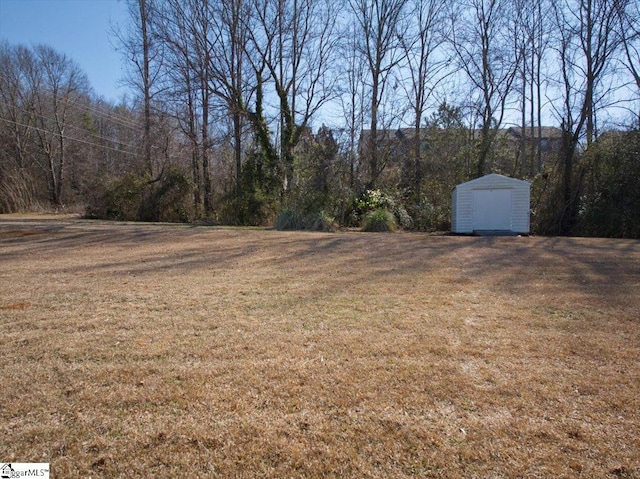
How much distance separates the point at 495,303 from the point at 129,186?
63.6 feet

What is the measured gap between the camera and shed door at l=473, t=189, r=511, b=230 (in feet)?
43.6

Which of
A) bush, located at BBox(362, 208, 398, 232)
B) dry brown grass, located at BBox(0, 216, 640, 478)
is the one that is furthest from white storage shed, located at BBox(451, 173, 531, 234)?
dry brown grass, located at BBox(0, 216, 640, 478)

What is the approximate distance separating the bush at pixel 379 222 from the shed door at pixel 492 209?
306 cm

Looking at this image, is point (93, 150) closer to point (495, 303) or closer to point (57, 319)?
point (57, 319)

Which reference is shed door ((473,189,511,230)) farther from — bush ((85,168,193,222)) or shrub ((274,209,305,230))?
bush ((85,168,193,222))

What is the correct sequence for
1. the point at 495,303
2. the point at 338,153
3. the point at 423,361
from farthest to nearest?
the point at 338,153 → the point at 495,303 → the point at 423,361

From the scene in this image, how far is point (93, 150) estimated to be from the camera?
29.7 metres

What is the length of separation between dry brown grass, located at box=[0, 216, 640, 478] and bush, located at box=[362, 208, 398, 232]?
9062 mm

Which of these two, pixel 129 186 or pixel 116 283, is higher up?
pixel 129 186

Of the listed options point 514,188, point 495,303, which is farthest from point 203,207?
point 495,303

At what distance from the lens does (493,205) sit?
43.9 ft

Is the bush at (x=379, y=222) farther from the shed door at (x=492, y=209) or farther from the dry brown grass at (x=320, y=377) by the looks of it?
the dry brown grass at (x=320, y=377)

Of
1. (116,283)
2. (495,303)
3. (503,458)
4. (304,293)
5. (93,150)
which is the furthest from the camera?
(93,150)

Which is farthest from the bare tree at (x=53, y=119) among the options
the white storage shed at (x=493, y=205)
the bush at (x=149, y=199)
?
the white storage shed at (x=493, y=205)
